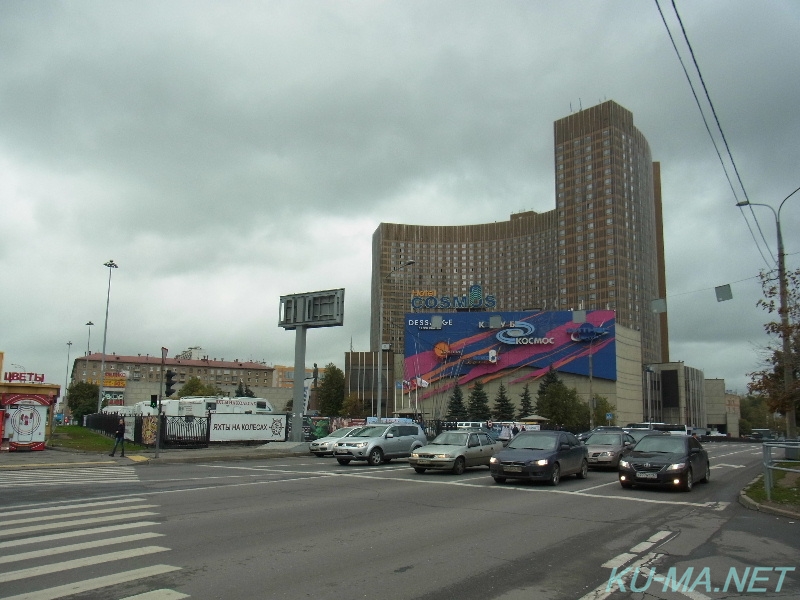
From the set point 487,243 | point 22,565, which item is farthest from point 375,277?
point 22,565

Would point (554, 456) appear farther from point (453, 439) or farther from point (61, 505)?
point (61, 505)

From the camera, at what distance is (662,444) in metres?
18.0

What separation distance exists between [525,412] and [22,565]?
283 ft

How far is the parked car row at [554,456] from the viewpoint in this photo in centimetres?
1691

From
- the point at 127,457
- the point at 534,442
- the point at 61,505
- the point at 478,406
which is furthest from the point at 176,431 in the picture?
the point at 478,406

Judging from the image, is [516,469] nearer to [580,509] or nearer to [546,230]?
[580,509]

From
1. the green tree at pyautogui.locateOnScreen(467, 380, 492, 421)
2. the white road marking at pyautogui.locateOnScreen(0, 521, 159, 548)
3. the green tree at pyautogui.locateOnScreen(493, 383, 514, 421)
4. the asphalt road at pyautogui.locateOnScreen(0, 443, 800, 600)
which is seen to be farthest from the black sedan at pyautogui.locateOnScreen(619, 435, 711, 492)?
the green tree at pyautogui.locateOnScreen(493, 383, 514, 421)

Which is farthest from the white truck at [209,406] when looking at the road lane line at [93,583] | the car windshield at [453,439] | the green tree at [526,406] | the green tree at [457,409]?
the green tree at [526,406]

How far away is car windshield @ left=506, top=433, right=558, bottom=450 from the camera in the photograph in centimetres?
1855

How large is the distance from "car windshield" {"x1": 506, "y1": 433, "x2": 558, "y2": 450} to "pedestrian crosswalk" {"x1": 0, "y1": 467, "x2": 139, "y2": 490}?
10.8m

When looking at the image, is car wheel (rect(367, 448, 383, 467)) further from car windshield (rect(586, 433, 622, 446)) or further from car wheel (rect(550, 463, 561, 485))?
car wheel (rect(550, 463, 561, 485))

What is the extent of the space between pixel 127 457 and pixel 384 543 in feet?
75.7

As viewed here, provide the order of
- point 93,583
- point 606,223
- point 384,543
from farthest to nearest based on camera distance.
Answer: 1. point 606,223
2. point 384,543
3. point 93,583

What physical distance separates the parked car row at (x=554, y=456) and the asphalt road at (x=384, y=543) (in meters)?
0.67
